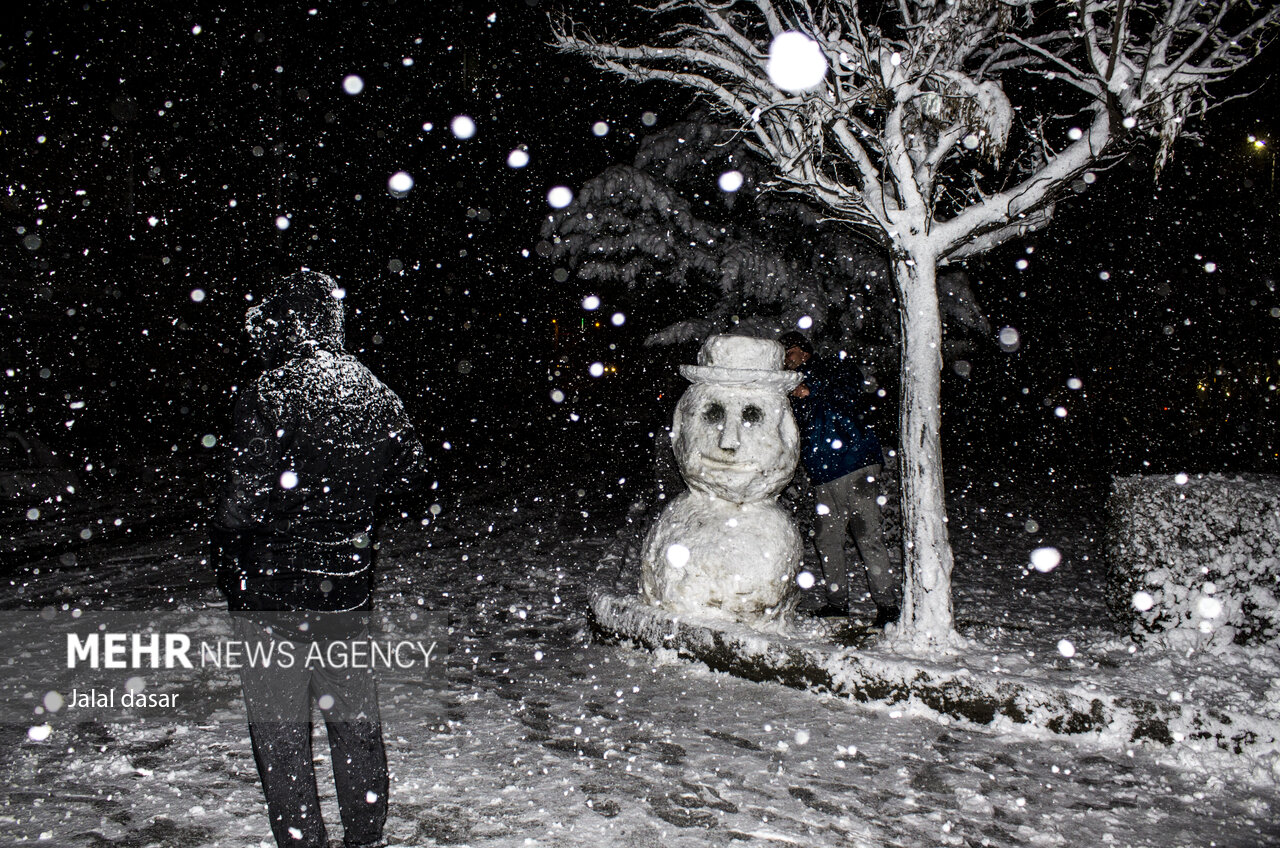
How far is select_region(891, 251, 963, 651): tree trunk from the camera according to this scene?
446cm

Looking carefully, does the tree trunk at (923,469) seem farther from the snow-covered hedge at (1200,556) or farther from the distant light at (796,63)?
the distant light at (796,63)

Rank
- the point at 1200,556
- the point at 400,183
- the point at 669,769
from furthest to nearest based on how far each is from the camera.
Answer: the point at 400,183
the point at 1200,556
the point at 669,769

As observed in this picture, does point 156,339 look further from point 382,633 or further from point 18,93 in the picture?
point 382,633

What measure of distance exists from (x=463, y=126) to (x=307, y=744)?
56.2 ft

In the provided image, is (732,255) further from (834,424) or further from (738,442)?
(738,442)

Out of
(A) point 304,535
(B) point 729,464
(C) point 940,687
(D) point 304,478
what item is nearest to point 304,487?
(D) point 304,478

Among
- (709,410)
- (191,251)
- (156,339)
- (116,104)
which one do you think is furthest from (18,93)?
(709,410)

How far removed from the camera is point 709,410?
15.6 ft

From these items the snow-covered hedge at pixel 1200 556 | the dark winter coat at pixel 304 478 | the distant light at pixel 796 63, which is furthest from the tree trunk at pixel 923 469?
the dark winter coat at pixel 304 478

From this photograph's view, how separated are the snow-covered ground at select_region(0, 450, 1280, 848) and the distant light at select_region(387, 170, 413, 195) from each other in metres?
14.1

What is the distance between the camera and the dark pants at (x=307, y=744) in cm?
244

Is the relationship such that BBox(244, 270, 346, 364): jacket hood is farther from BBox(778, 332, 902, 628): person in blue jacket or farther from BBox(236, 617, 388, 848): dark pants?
BBox(778, 332, 902, 628): person in blue jacket

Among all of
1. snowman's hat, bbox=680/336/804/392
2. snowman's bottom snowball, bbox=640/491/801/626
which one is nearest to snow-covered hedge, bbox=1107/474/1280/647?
snowman's bottom snowball, bbox=640/491/801/626

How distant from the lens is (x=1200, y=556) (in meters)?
4.19
